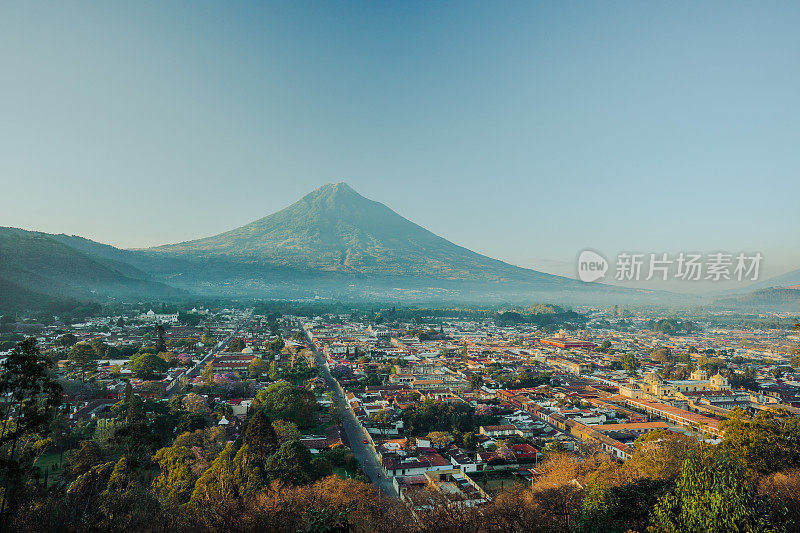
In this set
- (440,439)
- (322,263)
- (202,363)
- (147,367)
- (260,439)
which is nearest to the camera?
(260,439)

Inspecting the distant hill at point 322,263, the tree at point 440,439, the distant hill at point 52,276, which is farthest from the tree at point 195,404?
the distant hill at point 322,263

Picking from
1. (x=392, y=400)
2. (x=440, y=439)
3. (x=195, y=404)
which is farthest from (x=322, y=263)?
(x=440, y=439)

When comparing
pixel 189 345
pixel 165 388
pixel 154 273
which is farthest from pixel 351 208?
pixel 165 388

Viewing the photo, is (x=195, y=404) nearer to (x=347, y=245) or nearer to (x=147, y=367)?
(x=147, y=367)

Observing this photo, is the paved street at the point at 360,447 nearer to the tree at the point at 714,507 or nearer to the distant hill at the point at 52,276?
the tree at the point at 714,507

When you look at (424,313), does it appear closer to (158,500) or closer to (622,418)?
(622,418)

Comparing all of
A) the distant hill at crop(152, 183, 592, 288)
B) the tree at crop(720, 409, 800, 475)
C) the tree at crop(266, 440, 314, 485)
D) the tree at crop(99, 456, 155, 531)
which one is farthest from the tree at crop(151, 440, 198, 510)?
the distant hill at crop(152, 183, 592, 288)
